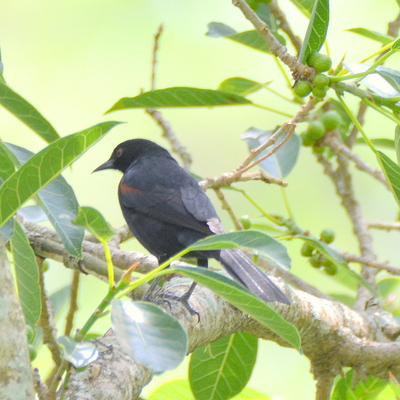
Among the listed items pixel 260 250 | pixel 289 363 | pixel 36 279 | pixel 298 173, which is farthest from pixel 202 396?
pixel 298 173

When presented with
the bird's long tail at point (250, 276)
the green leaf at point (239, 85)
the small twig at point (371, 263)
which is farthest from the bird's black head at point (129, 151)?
the bird's long tail at point (250, 276)

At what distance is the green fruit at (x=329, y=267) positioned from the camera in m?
3.31

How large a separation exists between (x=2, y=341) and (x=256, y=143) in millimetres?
2692

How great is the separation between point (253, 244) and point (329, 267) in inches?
70.6

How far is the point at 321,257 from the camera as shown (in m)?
3.32

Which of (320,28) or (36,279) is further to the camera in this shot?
(320,28)

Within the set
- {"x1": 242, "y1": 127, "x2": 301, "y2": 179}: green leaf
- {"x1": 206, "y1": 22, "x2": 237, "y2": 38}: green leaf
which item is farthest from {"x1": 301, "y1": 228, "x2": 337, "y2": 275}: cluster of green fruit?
{"x1": 206, "y1": 22, "x2": 237, "y2": 38}: green leaf

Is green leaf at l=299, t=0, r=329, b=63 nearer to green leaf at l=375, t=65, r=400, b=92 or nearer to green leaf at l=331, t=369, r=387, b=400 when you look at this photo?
green leaf at l=375, t=65, r=400, b=92

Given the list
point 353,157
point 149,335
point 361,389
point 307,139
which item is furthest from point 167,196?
point 149,335

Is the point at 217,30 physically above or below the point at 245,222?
above

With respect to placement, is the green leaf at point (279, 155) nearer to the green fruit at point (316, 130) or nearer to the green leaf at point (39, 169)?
the green fruit at point (316, 130)

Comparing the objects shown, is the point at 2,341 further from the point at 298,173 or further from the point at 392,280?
the point at 298,173

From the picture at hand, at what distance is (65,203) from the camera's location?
6.11 ft

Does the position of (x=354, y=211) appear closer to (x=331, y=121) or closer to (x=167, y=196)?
(x=331, y=121)
